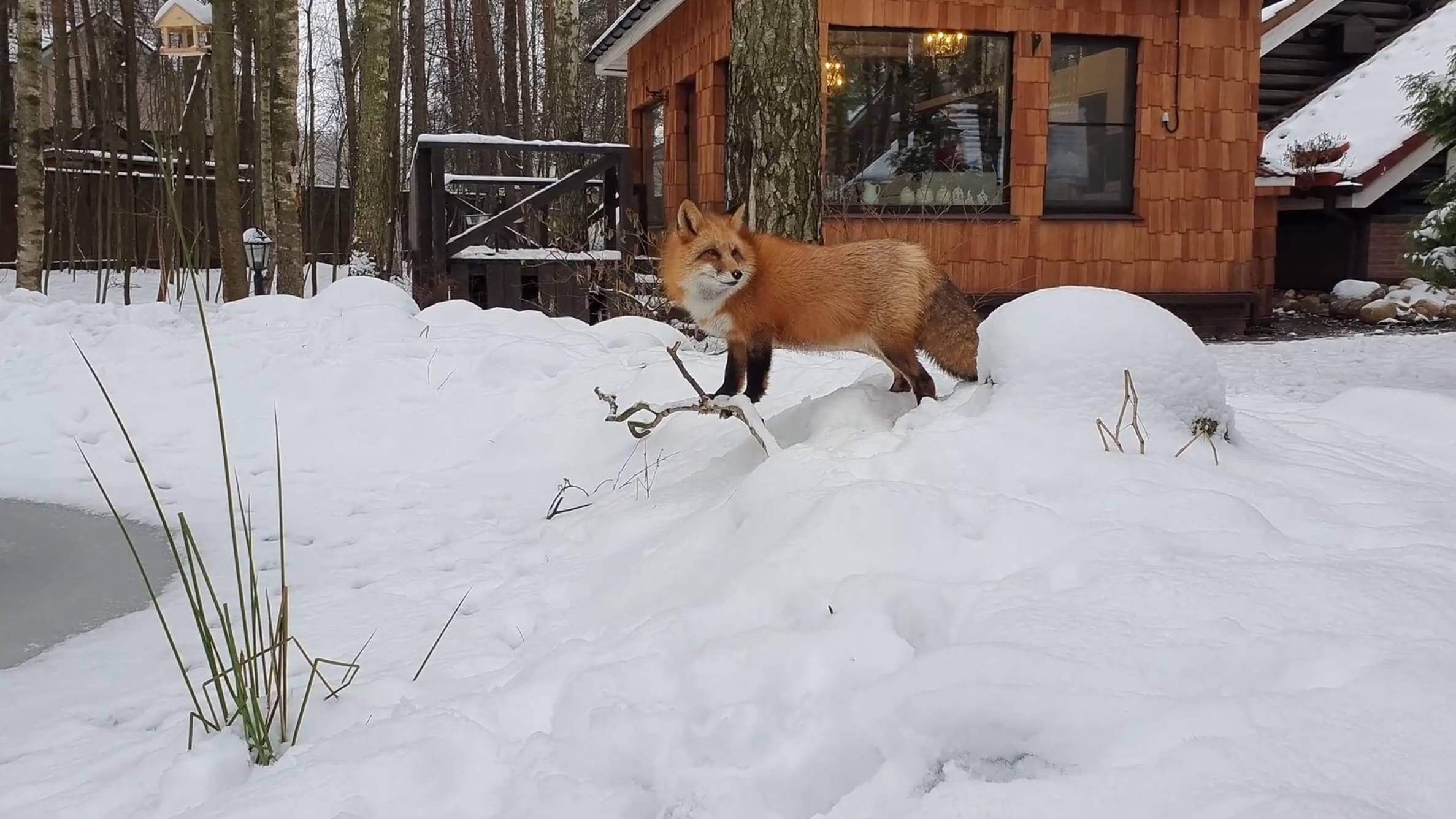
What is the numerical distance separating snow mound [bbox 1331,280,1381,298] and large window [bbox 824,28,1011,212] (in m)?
6.15

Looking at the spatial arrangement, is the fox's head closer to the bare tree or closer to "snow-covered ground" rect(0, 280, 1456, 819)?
"snow-covered ground" rect(0, 280, 1456, 819)

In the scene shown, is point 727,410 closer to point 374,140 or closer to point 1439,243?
point 1439,243

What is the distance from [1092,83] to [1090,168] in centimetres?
91

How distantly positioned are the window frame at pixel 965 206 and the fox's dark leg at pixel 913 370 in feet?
20.7

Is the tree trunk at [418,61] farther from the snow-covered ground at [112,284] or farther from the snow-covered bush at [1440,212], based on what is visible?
the snow-covered bush at [1440,212]

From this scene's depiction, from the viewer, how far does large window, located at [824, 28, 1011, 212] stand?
10.5 metres

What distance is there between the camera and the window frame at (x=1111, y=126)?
10891 millimetres

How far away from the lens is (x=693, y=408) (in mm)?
3912

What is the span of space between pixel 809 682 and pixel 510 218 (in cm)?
986

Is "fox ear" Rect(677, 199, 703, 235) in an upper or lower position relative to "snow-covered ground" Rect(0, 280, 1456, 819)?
upper

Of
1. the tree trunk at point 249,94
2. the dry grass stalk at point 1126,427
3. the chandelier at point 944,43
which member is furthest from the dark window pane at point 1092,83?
the tree trunk at point 249,94

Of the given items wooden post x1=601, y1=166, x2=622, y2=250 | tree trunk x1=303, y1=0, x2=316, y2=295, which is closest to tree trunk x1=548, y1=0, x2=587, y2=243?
wooden post x1=601, y1=166, x2=622, y2=250

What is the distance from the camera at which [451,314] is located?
7.84 m

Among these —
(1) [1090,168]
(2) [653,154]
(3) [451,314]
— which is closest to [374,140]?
(2) [653,154]
